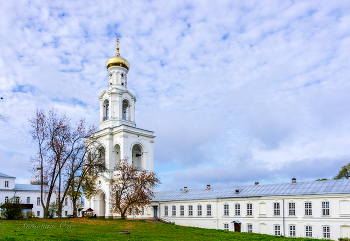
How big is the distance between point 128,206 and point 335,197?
21413 mm

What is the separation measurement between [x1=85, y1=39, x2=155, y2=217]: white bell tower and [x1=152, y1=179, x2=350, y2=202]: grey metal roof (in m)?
5.65

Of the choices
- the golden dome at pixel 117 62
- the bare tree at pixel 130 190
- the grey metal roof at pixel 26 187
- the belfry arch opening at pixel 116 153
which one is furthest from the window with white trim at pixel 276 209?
the grey metal roof at pixel 26 187

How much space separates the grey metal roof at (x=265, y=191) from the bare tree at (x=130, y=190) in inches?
276

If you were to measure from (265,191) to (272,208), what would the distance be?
97.7 inches

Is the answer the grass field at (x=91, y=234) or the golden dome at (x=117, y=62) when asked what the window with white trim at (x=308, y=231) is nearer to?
the grass field at (x=91, y=234)

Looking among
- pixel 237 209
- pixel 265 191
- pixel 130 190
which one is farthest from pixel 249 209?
pixel 130 190

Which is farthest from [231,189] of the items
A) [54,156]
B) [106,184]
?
[54,156]

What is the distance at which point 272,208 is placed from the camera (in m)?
36.3

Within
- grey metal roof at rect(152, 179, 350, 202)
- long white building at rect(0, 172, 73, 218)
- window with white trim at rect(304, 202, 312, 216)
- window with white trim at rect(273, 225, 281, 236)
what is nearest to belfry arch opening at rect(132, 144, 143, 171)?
grey metal roof at rect(152, 179, 350, 202)

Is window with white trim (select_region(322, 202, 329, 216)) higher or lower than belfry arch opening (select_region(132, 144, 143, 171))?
lower

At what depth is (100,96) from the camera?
48.8 m

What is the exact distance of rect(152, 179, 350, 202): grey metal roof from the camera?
33.5 metres

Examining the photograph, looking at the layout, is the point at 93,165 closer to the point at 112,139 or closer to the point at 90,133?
the point at 90,133

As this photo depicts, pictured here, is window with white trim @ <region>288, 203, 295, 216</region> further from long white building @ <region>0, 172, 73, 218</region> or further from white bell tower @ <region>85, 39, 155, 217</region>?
long white building @ <region>0, 172, 73, 218</region>
